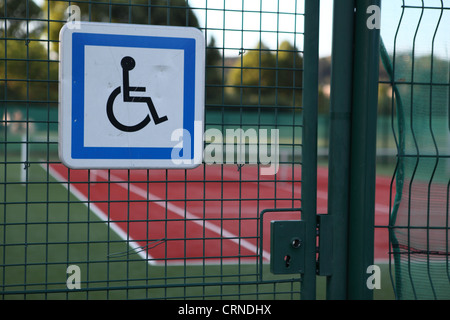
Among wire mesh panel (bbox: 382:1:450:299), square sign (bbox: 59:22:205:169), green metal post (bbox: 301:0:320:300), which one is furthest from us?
wire mesh panel (bbox: 382:1:450:299)

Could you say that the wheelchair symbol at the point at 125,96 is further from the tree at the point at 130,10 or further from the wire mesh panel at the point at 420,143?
the wire mesh panel at the point at 420,143

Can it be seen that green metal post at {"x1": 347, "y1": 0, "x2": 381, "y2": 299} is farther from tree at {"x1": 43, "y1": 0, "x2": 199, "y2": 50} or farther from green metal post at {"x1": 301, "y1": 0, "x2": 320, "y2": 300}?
tree at {"x1": 43, "y1": 0, "x2": 199, "y2": 50}

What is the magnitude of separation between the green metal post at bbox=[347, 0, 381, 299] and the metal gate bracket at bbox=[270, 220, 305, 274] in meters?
0.20

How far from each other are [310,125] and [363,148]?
0.22m

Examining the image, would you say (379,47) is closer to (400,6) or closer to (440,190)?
(400,6)

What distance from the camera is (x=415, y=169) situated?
239 centimetres

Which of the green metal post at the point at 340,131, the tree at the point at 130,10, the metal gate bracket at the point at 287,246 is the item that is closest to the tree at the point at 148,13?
the tree at the point at 130,10

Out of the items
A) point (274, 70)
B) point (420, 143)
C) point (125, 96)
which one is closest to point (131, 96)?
point (125, 96)

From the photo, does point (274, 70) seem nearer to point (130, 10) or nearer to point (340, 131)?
point (340, 131)

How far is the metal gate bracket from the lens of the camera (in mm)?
2182

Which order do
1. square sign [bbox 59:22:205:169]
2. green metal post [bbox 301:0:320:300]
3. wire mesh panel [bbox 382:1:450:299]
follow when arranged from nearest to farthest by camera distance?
square sign [bbox 59:22:205:169] → green metal post [bbox 301:0:320:300] → wire mesh panel [bbox 382:1:450:299]

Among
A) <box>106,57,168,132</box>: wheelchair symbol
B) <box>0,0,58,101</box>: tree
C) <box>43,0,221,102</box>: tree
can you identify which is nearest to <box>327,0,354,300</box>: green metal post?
<box>43,0,221,102</box>: tree

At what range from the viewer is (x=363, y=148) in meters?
2.20
